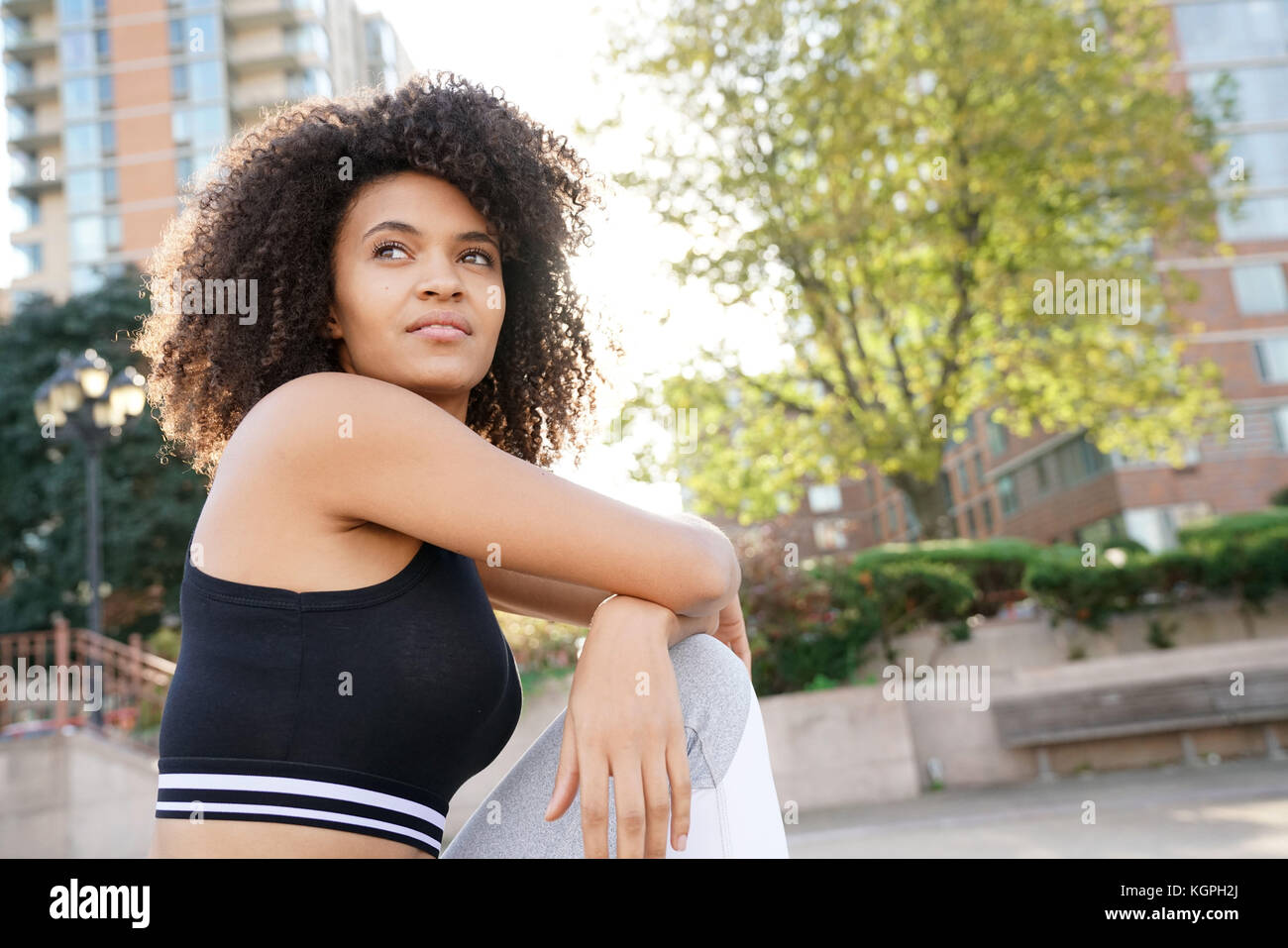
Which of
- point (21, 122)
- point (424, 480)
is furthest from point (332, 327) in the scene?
point (21, 122)

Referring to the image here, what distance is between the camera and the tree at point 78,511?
24.1m

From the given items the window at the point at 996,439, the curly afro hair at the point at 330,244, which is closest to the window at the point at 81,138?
the window at the point at 996,439

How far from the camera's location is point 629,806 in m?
1.42

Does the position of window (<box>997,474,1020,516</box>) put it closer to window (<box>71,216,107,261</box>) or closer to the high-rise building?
the high-rise building

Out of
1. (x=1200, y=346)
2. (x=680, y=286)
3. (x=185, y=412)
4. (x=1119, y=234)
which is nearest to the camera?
(x=185, y=412)

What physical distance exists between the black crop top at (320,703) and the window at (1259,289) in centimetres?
4408

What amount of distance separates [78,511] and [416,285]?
2629 centimetres

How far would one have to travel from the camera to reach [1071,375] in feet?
47.9

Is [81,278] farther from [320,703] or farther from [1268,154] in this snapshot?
[320,703]

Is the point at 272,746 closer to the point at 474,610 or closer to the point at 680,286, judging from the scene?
the point at 474,610

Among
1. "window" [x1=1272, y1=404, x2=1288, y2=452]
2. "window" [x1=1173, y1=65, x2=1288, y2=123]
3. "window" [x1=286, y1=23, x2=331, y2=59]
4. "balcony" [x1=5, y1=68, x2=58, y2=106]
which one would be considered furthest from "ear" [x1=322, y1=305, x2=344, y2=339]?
"balcony" [x1=5, y1=68, x2=58, y2=106]

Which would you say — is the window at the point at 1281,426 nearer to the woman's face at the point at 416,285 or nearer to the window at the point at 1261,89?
the window at the point at 1261,89

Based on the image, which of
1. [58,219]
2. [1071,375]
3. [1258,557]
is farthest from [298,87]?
[1258,557]
